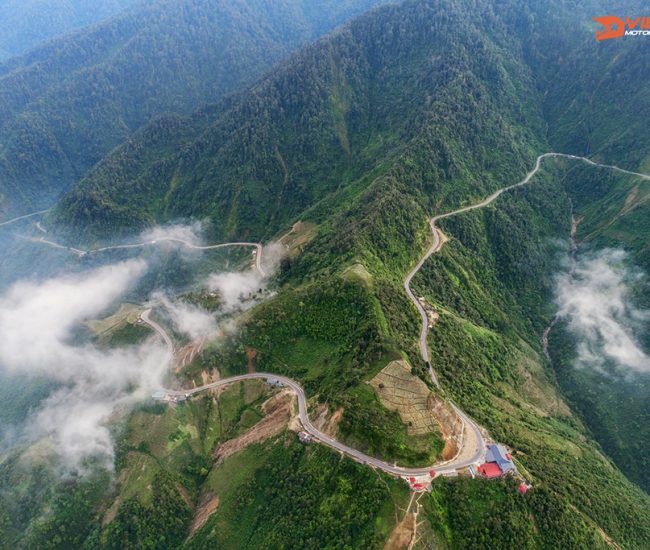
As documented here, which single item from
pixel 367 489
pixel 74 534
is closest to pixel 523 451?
pixel 367 489

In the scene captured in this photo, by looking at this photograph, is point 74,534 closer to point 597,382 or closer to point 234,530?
point 234,530

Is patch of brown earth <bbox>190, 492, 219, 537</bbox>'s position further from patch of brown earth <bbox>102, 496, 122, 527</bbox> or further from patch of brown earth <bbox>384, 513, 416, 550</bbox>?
patch of brown earth <bbox>384, 513, 416, 550</bbox>

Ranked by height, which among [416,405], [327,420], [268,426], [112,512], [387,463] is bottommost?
[112,512]

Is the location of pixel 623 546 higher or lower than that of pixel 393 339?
lower

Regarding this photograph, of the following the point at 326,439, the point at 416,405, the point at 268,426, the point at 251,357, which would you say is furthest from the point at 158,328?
the point at 416,405

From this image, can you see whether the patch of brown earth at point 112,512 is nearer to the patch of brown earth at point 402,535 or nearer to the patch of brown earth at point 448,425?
the patch of brown earth at point 402,535

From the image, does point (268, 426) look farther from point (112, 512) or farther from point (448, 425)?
point (448, 425)

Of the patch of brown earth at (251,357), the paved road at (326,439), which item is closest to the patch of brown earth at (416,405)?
the paved road at (326,439)
